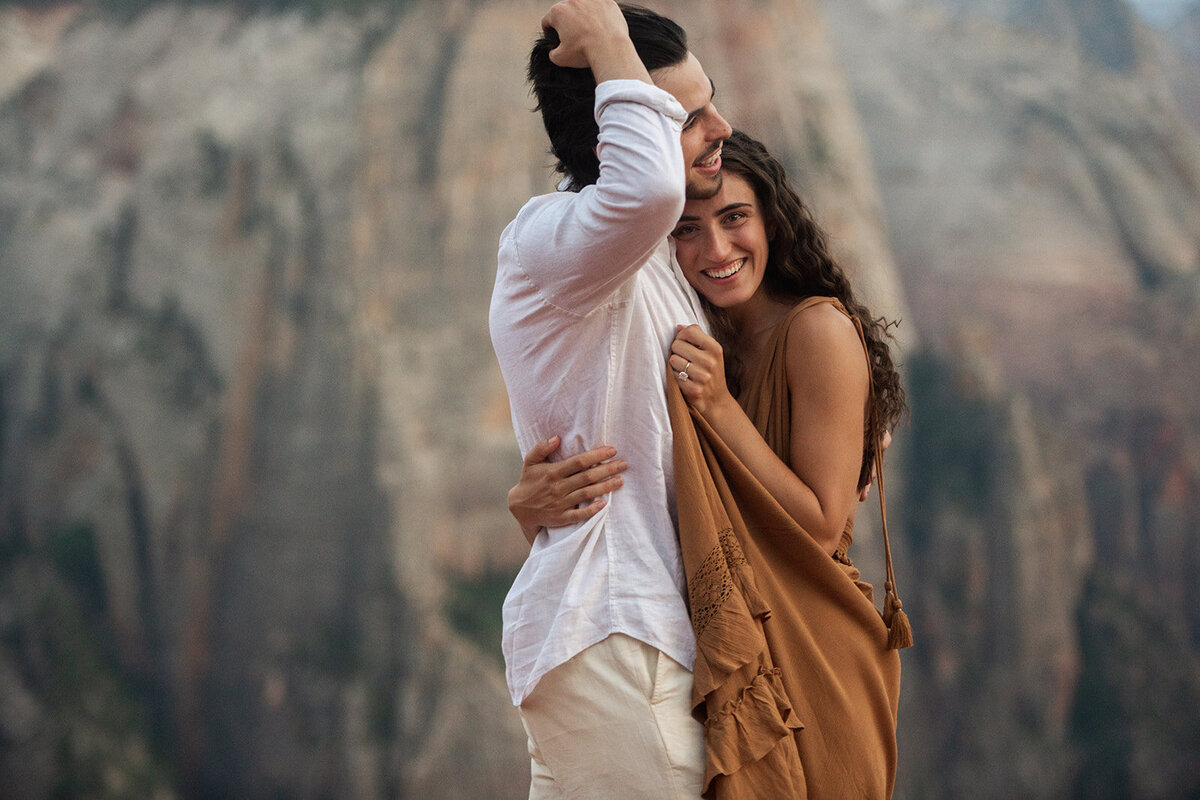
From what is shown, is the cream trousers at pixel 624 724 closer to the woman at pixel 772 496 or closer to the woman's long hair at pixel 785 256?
the woman at pixel 772 496

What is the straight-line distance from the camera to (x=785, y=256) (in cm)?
161

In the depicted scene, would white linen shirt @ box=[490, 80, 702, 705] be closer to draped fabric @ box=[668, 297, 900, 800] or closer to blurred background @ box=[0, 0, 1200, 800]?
draped fabric @ box=[668, 297, 900, 800]

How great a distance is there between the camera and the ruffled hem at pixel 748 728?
1197 mm

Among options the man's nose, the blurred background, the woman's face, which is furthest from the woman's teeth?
the blurred background

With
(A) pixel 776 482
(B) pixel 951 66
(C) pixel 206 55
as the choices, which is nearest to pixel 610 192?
(A) pixel 776 482

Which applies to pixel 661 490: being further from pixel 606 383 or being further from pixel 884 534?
pixel 884 534

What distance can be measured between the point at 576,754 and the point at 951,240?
11.3 metres

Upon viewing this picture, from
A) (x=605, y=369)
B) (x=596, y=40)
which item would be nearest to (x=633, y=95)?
(x=596, y=40)

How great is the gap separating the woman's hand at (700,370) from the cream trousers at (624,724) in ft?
0.99

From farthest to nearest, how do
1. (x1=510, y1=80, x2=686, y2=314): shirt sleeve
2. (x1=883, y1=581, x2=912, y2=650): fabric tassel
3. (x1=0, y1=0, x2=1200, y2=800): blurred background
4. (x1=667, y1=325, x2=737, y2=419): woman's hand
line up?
(x1=0, y1=0, x2=1200, y2=800): blurred background, (x1=883, y1=581, x2=912, y2=650): fabric tassel, (x1=667, y1=325, x2=737, y2=419): woman's hand, (x1=510, y1=80, x2=686, y2=314): shirt sleeve

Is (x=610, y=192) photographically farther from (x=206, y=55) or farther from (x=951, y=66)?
(x=951, y=66)

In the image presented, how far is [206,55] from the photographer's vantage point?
1113cm

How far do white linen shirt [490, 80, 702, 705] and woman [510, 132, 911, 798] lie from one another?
0.03m

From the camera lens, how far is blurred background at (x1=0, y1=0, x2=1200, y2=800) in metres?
9.61
